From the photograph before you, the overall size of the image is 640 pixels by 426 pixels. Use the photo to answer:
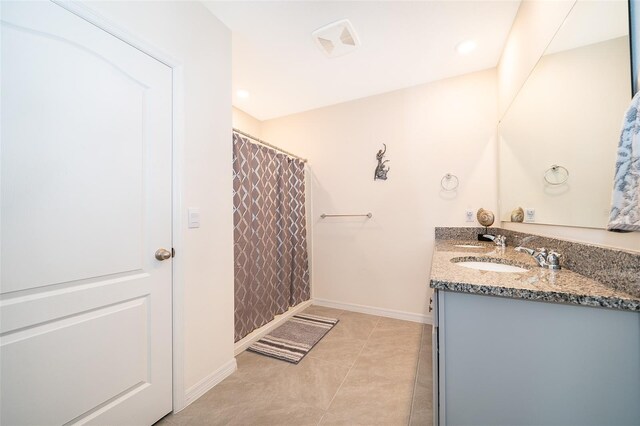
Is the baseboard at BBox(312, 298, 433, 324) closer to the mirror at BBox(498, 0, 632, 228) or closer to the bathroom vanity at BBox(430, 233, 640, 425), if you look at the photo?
the mirror at BBox(498, 0, 632, 228)

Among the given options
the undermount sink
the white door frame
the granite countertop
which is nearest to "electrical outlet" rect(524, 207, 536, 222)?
the undermount sink

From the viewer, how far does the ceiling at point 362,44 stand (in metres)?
1.54

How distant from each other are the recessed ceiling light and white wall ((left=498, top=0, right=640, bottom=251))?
9.0 inches

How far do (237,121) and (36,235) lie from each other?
231cm

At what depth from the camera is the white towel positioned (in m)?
0.68

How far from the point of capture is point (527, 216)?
1554 mm

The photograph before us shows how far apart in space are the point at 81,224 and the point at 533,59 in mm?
2488

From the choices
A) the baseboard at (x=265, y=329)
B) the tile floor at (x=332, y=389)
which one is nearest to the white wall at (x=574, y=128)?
the tile floor at (x=332, y=389)

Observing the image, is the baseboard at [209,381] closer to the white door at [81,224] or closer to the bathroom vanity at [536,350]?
the white door at [81,224]

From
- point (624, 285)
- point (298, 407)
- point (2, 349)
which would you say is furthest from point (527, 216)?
point (2, 349)

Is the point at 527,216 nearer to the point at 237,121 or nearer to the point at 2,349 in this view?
the point at 2,349

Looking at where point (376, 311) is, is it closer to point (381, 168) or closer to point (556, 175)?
point (381, 168)

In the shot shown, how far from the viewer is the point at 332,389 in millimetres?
1488

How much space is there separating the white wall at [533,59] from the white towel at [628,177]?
0.10 meters
